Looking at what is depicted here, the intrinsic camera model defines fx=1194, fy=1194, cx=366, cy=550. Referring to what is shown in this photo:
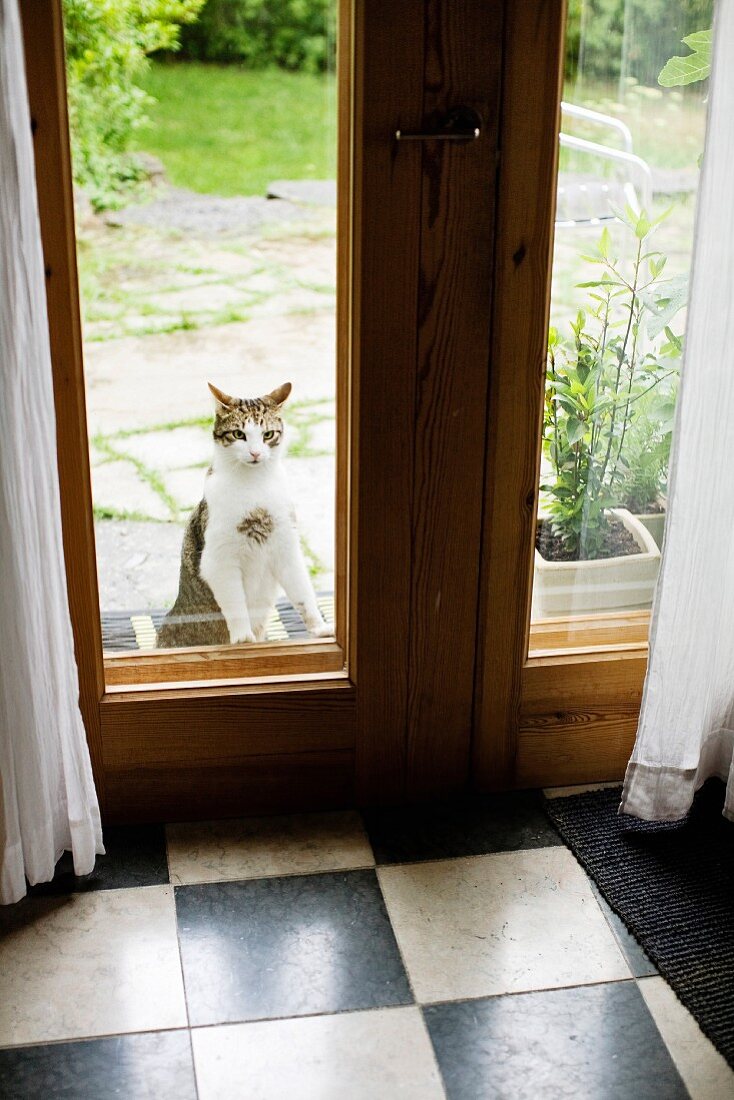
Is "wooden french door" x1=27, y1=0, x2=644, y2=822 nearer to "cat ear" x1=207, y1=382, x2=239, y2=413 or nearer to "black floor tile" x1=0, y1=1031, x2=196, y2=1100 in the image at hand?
"cat ear" x1=207, y1=382, x2=239, y2=413

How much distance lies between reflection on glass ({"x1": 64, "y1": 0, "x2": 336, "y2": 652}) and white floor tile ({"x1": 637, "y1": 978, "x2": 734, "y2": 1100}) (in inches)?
31.1

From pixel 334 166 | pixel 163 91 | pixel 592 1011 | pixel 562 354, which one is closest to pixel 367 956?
pixel 592 1011

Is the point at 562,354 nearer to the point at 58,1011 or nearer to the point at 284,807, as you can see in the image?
the point at 284,807

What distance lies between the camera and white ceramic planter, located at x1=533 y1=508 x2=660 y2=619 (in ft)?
6.83

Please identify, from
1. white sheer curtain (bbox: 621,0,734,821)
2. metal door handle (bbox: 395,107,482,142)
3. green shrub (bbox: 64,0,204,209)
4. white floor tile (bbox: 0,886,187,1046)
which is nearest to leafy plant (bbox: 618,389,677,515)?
white sheer curtain (bbox: 621,0,734,821)

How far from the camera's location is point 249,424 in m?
1.93

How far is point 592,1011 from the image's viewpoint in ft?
5.65

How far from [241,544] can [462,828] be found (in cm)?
63

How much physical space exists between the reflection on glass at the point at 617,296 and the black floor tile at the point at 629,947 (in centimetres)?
51

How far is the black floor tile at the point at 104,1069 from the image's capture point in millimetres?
1568

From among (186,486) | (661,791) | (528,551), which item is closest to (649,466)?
(528,551)

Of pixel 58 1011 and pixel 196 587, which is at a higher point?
pixel 196 587

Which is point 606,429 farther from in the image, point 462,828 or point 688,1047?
point 688,1047

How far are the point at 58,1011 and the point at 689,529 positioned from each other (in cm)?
118
